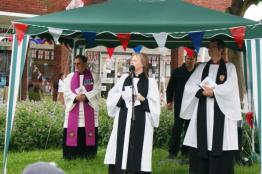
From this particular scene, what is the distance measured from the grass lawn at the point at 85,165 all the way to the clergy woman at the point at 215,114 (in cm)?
139

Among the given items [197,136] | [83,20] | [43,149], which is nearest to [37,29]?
[83,20]

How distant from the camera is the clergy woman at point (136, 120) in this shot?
6824 mm

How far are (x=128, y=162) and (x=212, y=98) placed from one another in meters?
1.35

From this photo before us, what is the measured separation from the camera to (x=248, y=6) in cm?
1078

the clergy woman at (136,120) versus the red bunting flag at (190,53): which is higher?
the red bunting flag at (190,53)

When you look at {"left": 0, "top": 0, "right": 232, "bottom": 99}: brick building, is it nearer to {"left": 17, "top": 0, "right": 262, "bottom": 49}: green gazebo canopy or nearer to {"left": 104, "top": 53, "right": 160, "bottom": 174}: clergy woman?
{"left": 17, "top": 0, "right": 262, "bottom": 49}: green gazebo canopy

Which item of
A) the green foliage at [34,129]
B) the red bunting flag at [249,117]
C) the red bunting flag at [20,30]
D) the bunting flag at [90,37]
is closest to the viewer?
the red bunting flag at [20,30]

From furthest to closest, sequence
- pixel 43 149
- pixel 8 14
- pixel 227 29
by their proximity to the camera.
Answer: pixel 8 14 < pixel 43 149 < pixel 227 29

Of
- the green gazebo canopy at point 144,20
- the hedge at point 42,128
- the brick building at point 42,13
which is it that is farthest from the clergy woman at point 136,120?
the brick building at point 42,13

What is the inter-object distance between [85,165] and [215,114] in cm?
266

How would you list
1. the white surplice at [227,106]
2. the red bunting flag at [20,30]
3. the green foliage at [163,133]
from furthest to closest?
the green foliage at [163,133]
the white surplice at [227,106]
the red bunting flag at [20,30]

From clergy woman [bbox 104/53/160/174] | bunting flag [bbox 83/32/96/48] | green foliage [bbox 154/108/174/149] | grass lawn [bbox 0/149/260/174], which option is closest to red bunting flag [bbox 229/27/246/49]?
clergy woman [bbox 104/53/160/174]

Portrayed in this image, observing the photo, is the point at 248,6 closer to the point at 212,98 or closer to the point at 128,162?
the point at 212,98

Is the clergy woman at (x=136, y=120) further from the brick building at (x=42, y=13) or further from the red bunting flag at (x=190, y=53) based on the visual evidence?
the brick building at (x=42, y=13)
